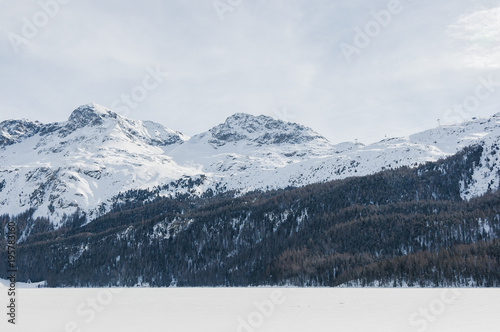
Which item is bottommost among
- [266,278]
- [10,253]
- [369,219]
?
[266,278]

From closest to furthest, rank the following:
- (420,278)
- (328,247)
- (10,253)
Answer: (10,253) < (420,278) < (328,247)

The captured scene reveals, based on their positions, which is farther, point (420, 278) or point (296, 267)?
point (296, 267)

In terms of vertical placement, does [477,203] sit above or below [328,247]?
above

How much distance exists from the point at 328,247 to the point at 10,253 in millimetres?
148138

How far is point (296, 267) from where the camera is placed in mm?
167750

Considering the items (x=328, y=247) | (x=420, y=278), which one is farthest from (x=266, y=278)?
(x=420, y=278)
